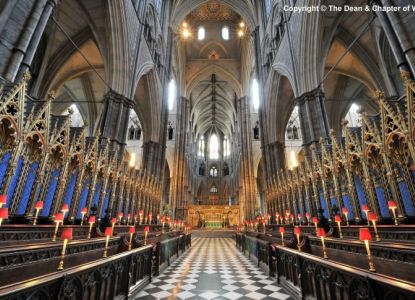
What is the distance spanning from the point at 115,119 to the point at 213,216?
20.1m

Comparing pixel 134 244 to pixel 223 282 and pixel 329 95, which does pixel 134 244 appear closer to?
pixel 223 282

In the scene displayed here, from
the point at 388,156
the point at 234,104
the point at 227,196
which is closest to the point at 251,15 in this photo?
the point at 234,104

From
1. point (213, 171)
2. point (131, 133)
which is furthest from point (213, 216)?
point (213, 171)

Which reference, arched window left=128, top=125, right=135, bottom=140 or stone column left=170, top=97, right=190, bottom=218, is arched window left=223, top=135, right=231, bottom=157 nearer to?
stone column left=170, top=97, right=190, bottom=218

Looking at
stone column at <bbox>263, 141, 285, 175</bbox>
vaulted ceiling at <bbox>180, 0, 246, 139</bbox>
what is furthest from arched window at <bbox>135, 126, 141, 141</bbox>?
stone column at <bbox>263, 141, 285, 175</bbox>

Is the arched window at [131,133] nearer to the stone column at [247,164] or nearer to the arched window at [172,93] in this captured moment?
the arched window at [172,93]

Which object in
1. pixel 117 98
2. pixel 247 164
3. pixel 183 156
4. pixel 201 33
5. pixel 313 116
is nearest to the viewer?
pixel 313 116

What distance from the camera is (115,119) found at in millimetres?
9898

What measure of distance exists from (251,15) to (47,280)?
23806 mm

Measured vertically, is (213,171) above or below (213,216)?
above

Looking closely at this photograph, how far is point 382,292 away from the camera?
166cm

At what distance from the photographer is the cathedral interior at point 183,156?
3055 mm

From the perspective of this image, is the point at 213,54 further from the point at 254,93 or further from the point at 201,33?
the point at 254,93

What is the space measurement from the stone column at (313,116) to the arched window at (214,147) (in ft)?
109
